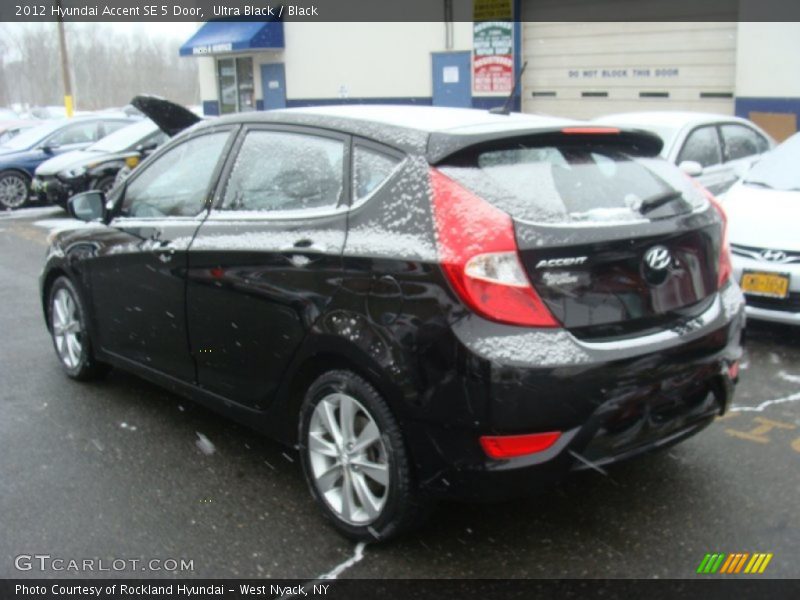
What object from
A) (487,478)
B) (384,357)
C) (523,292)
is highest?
(523,292)

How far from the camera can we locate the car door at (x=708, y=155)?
26.3ft

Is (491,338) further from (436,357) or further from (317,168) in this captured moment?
(317,168)

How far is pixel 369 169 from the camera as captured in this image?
324cm

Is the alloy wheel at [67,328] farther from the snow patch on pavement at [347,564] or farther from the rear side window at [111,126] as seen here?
the rear side window at [111,126]

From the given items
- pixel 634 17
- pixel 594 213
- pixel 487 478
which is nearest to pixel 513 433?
pixel 487 478

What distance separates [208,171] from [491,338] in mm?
1920

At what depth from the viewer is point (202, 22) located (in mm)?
21891

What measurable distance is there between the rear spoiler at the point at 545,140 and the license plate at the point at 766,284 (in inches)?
81.3

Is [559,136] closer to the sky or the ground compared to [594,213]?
closer to the sky

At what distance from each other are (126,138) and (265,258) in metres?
10.6

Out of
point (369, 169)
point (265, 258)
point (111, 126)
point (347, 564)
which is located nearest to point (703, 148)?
point (369, 169)

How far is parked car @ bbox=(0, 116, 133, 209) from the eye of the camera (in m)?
13.9

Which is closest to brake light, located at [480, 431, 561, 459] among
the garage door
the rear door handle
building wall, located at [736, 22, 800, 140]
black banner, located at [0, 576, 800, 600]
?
black banner, located at [0, 576, 800, 600]

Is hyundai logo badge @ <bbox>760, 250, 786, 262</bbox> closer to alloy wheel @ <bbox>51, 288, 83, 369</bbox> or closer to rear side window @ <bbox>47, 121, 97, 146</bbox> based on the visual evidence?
alloy wheel @ <bbox>51, 288, 83, 369</bbox>
